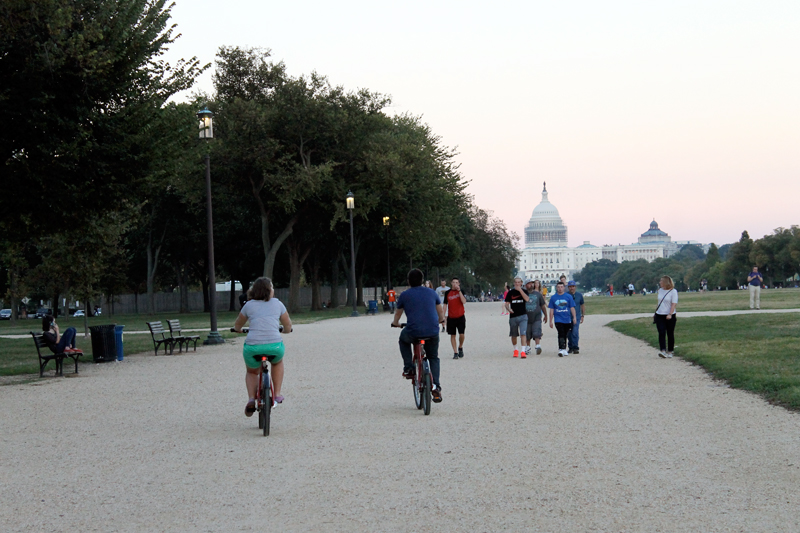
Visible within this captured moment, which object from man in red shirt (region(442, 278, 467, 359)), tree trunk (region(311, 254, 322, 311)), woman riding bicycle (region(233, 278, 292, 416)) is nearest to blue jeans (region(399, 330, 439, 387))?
woman riding bicycle (region(233, 278, 292, 416))

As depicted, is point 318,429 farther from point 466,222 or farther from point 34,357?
point 466,222

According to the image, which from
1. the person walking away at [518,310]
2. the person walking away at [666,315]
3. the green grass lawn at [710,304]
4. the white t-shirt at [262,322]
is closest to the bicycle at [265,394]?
the white t-shirt at [262,322]

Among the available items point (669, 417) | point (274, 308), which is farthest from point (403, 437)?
point (669, 417)

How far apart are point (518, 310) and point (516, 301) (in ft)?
1.03

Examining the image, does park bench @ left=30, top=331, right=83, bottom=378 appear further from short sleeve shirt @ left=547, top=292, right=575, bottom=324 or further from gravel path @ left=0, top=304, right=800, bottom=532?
short sleeve shirt @ left=547, top=292, right=575, bottom=324

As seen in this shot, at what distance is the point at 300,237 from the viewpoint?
174 feet

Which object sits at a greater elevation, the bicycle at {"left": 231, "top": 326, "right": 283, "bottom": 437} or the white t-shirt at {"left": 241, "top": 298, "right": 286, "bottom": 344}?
the white t-shirt at {"left": 241, "top": 298, "right": 286, "bottom": 344}

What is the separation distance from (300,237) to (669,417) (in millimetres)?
43861

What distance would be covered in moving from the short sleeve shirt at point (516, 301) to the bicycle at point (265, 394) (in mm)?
9948

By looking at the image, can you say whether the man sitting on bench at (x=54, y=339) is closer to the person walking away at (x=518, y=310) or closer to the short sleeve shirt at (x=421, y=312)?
the person walking away at (x=518, y=310)

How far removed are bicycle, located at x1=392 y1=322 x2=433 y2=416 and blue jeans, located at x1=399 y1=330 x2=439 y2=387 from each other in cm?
6

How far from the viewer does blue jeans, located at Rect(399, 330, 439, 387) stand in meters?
11.1

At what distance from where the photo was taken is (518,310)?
19312 mm

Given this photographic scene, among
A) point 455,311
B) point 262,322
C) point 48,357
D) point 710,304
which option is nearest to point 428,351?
point 262,322
